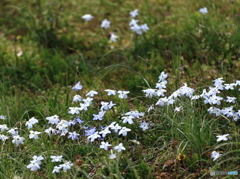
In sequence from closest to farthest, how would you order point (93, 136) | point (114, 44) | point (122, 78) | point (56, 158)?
point (56, 158) < point (93, 136) < point (122, 78) < point (114, 44)

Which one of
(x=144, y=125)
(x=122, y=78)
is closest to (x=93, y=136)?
(x=144, y=125)

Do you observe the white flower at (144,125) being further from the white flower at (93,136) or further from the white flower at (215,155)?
the white flower at (215,155)

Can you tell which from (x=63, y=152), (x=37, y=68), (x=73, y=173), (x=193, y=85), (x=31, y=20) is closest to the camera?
(x=73, y=173)

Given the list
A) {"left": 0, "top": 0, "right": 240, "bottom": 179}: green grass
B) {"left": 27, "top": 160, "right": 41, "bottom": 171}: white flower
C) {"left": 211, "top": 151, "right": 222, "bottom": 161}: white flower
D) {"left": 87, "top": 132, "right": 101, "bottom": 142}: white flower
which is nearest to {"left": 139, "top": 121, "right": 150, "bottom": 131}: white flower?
{"left": 0, "top": 0, "right": 240, "bottom": 179}: green grass

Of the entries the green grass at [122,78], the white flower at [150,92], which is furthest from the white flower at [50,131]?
the white flower at [150,92]

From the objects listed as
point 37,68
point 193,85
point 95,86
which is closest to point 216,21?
point 193,85

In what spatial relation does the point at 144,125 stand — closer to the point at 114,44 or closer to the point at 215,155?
the point at 215,155

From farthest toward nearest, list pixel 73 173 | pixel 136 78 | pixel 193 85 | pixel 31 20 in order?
pixel 31 20, pixel 136 78, pixel 193 85, pixel 73 173

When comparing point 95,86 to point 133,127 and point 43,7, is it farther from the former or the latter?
point 43,7

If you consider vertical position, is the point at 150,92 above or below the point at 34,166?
above

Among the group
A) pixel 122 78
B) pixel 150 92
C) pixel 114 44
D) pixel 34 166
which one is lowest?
pixel 34 166
